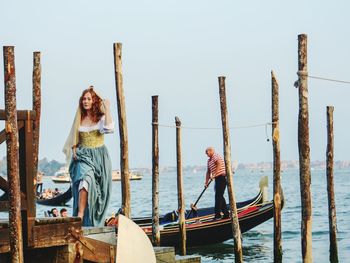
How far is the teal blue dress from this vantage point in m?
8.48

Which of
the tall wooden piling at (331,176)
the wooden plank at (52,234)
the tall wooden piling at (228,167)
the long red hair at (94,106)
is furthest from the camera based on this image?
the tall wooden piling at (331,176)

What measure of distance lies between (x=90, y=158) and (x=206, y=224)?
717 cm

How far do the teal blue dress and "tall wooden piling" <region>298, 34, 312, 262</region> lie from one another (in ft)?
7.79

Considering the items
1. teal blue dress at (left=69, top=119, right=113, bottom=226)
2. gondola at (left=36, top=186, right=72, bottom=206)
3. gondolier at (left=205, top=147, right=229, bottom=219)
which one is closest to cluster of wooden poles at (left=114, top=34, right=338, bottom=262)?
gondolier at (left=205, top=147, right=229, bottom=219)

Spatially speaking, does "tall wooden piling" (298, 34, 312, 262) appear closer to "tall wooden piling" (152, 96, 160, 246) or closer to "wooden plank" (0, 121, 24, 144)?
"tall wooden piling" (152, 96, 160, 246)

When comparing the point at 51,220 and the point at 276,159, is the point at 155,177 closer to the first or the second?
the point at 276,159

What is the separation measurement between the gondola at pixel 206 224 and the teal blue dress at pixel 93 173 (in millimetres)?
5044

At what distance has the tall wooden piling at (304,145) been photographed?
386 inches

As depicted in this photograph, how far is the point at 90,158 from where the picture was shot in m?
8.52

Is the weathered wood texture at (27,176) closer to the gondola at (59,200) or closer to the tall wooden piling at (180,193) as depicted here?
the tall wooden piling at (180,193)

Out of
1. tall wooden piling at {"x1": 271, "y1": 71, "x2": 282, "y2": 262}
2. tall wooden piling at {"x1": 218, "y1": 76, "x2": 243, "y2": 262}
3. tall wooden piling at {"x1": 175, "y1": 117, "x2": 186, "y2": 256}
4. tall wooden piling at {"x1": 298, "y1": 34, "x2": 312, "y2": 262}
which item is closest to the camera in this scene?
tall wooden piling at {"x1": 298, "y1": 34, "x2": 312, "y2": 262}

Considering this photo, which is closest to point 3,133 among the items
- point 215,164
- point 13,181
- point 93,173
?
point 13,181

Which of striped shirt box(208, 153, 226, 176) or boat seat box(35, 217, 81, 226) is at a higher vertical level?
striped shirt box(208, 153, 226, 176)

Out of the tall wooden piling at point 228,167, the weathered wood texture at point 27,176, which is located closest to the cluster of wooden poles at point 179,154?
the tall wooden piling at point 228,167
